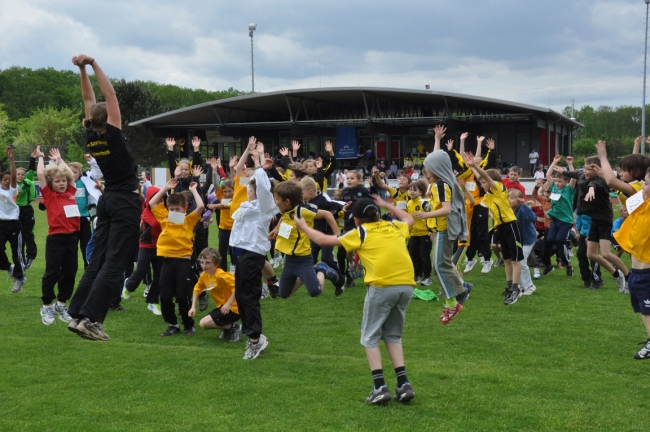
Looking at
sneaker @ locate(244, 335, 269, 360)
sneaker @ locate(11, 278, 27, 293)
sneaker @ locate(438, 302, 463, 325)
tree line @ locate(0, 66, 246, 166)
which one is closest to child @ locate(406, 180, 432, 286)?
sneaker @ locate(438, 302, 463, 325)

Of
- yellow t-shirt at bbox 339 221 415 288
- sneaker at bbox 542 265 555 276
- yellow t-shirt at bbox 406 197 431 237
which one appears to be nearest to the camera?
yellow t-shirt at bbox 339 221 415 288

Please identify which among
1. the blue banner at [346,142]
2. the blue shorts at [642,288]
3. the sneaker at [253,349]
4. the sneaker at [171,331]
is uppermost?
the blue banner at [346,142]

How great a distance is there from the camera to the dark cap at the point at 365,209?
5.26 meters

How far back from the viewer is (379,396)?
206 inches

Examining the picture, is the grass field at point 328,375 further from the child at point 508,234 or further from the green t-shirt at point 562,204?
the green t-shirt at point 562,204

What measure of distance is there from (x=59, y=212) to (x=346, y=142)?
34.1 metres

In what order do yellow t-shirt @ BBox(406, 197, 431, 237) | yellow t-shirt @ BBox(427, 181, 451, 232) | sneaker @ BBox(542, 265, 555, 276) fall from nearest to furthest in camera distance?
1. yellow t-shirt @ BBox(427, 181, 451, 232)
2. yellow t-shirt @ BBox(406, 197, 431, 237)
3. sneaker @ BBox(542, 265, 555, 276)

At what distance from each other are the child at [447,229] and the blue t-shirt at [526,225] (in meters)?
3.00

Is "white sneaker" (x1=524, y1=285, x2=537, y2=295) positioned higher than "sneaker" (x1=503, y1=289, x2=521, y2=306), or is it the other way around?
"sneaker" (x1=503, y1=289, x2=521, y2=306)

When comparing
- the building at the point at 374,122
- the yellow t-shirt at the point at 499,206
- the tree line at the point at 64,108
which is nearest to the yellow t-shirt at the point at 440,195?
the yellow t-shirt at the point at 499,206

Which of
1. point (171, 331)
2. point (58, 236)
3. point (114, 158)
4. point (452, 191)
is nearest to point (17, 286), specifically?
point (58, 236)

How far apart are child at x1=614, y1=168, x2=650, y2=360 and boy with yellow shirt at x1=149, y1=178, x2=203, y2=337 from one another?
15.1 ft

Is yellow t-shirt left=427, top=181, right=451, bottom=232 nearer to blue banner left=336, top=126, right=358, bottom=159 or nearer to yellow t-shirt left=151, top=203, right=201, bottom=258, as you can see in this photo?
yellow t-shirt left=151, top=203, right=201, bottom=258

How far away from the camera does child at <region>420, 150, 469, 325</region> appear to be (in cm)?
794
